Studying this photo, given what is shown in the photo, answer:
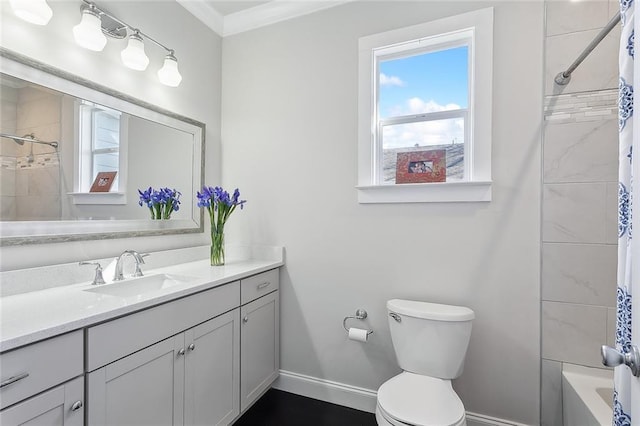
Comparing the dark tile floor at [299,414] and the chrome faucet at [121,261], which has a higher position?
the chrome faucet at [121,261]

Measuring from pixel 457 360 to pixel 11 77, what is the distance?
94.1 inches

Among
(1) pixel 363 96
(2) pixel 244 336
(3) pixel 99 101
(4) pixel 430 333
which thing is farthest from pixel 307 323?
(3) pixel 99 101

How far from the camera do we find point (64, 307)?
1.13 meters

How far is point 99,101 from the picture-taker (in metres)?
1.65

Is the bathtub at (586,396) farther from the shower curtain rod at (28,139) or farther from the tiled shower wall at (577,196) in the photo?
the shower curtain rod at (28,139)

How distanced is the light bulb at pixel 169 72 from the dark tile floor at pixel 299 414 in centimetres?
210

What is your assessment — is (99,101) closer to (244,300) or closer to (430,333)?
(244,300)

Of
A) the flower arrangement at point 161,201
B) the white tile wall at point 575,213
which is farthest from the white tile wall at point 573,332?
the flower arrangement at point 161,201

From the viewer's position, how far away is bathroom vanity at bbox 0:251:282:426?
92 cm

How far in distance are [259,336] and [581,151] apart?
2.04 metres

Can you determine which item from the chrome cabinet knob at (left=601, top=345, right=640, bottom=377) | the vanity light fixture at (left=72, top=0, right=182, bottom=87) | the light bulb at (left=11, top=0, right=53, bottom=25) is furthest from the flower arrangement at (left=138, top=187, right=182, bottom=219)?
the chrome cabinet knob at (left=601, top=345, right=640, bottom=377)

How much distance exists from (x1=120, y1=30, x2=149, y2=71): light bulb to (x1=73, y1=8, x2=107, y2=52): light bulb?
16 centimetres

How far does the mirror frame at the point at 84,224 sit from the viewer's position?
1.33m

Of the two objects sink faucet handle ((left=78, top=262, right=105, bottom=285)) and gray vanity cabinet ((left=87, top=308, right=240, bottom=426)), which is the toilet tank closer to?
gray vanity cabinet ((left=87, top=308, right=240, bottom=426))
